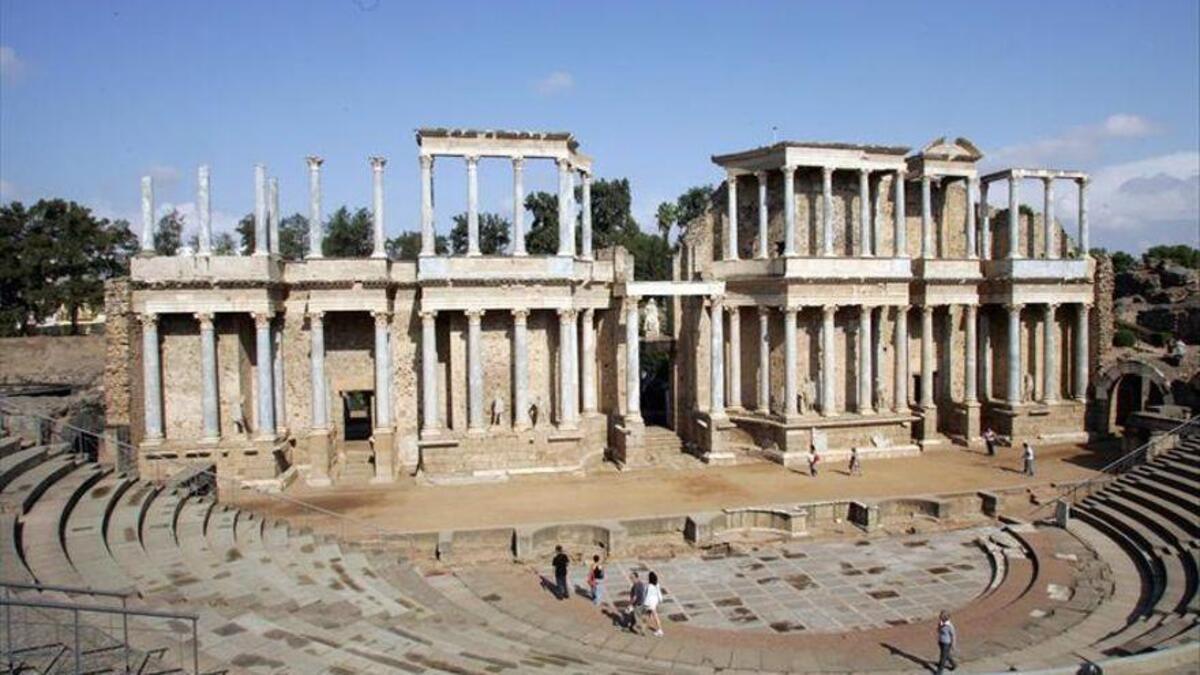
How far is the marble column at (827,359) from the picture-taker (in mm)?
31750

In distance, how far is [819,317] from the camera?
32.8m

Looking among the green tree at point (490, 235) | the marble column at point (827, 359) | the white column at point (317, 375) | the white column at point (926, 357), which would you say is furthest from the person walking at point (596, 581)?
the green tree at point (490, 235)

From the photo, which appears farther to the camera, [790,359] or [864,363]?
[864,363]

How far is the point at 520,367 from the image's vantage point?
95.5 ft

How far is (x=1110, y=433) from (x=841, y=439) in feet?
38.9

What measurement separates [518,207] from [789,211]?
9805 mm

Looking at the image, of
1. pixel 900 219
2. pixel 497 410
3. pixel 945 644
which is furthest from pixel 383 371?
pixel 900 219

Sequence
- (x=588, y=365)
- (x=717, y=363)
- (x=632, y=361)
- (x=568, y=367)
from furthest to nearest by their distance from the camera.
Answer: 1. (x=717, y=363)
2. (x=632, y=361)
3. (x=588, y=365)
4. (x=568, y=367)

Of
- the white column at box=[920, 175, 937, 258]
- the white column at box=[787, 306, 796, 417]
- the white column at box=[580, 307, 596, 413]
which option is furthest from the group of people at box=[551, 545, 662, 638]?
the white column at box=[920, 175, 937, 258]

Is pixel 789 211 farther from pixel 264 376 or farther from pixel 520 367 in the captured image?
pixel 264 376

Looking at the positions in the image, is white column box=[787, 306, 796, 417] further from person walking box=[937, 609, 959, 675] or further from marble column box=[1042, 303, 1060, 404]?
person walking box=[937, 609, 959, 675]

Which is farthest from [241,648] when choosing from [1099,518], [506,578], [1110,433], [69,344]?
[1110,433]

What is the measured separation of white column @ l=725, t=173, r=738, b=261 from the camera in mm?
32625

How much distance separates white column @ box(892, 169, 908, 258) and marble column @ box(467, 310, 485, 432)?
627 inches
